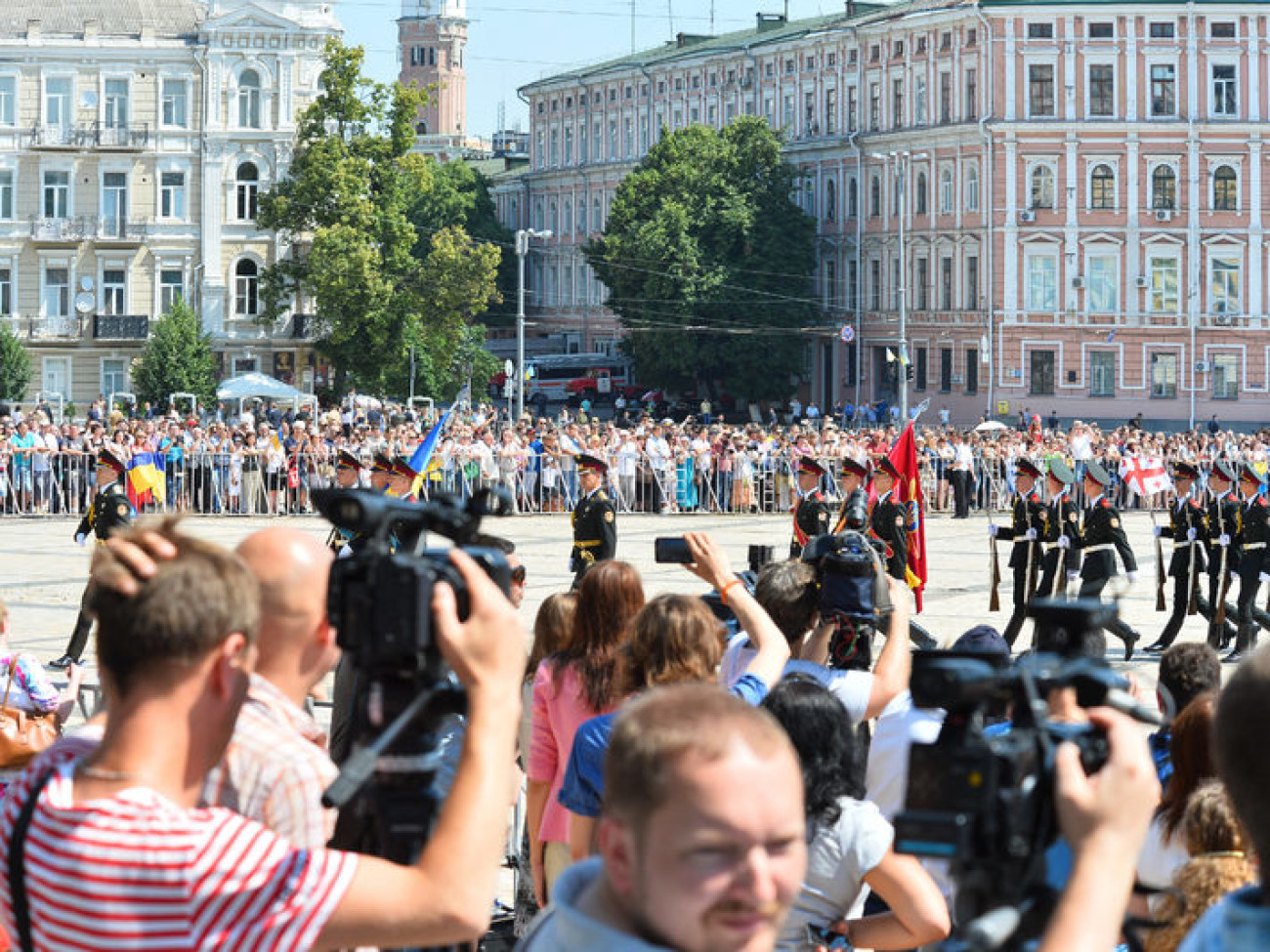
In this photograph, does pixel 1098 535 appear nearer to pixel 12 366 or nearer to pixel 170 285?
pixel 12 366

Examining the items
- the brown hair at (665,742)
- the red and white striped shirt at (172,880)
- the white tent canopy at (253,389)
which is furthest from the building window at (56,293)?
the brown hair at (665,742)

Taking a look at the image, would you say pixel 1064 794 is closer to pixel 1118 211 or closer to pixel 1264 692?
pixel 1264 692

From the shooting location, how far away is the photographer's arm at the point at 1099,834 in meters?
2.80

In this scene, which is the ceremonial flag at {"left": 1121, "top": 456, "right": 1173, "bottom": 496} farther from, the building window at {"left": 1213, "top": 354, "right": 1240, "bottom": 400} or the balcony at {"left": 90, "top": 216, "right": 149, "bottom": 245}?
the building window at {"left": 1213, "top": 354, "right": 1240, "bottom": 400}

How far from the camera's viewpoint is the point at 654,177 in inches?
3036

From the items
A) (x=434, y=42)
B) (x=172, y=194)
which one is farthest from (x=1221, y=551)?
(x=434, y=42)

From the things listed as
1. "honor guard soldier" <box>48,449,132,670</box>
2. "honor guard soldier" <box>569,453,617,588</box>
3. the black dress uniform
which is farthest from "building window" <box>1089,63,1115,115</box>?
"honor guard soldier" <box>48,449,132,670</box>

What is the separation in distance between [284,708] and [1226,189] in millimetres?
72466

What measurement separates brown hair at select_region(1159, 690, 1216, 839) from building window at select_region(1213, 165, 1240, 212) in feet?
232

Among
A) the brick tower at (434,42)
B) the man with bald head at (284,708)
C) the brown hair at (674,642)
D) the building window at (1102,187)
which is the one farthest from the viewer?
the brick tower at (434,42)

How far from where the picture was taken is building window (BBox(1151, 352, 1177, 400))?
71.0 metres

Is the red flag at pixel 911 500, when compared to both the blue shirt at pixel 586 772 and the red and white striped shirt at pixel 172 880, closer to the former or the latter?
the blue shirt at pixel 586 772

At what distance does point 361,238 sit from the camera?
54.4m

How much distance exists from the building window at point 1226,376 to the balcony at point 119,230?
116 ft
